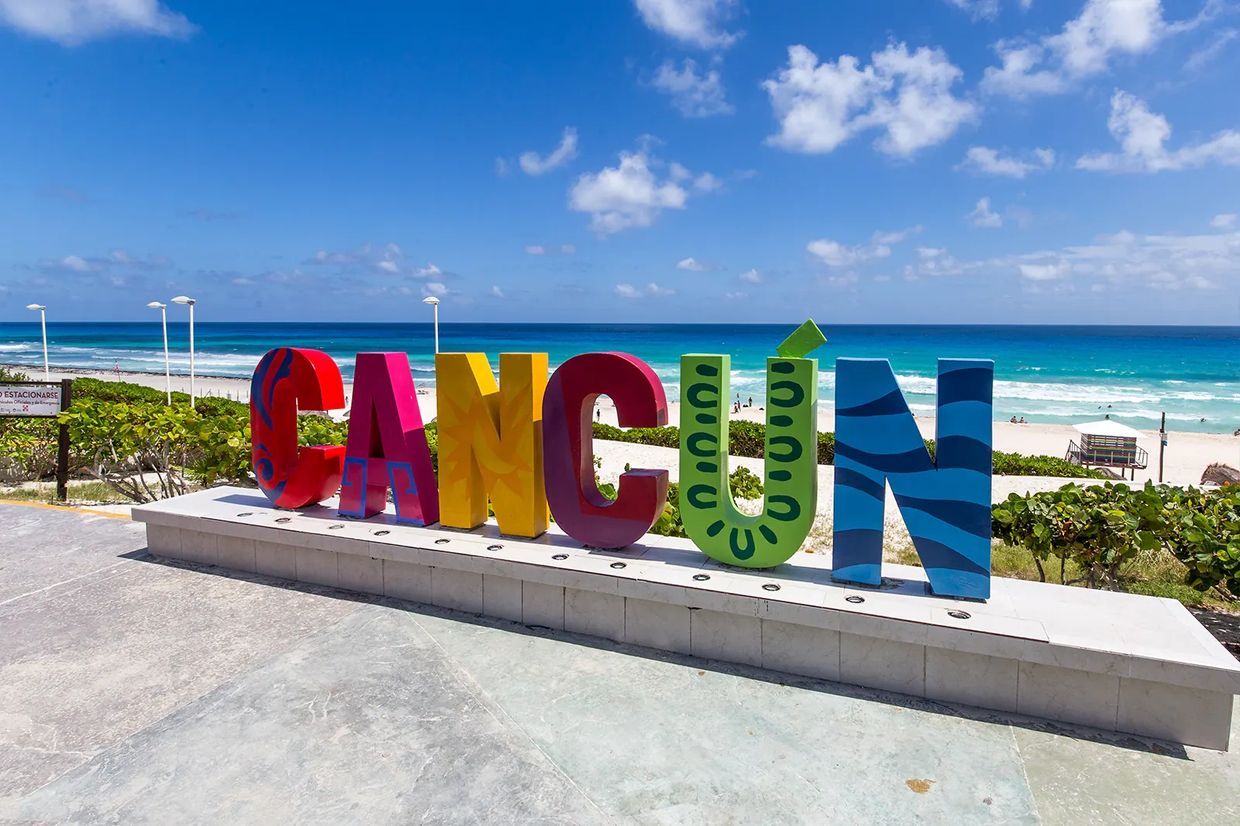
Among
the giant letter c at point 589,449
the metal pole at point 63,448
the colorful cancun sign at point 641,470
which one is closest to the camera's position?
the colorful cancun sign at point 641,470

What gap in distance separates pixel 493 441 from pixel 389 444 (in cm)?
117

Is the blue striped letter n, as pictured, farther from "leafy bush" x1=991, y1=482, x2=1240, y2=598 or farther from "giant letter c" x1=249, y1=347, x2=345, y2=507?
"giant letter c" x1=249, y1=347, x2=345, y2=507

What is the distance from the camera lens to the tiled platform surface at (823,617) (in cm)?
416

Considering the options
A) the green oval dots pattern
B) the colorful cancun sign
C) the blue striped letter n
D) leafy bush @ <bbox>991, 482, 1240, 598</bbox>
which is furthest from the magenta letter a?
leafy bush @ <bbox>991, 482, 1240, 598</bbox>

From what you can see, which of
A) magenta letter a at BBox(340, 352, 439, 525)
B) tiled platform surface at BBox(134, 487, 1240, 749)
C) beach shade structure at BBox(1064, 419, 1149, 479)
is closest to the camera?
tiled platform surface at BBox(134, 487, 1240, 749)

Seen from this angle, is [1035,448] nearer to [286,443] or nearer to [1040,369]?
[286,443]

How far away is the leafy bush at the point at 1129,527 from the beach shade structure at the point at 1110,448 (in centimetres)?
1657

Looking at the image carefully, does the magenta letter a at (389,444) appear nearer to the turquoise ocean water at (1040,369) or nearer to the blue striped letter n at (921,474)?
the blue striped letter n at (921,474)

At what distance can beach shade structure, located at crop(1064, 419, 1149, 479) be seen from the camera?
2019cm

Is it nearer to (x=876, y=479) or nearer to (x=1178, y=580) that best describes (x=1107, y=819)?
(x=876, y=479)

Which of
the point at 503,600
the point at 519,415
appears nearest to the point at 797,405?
the point at 519,415

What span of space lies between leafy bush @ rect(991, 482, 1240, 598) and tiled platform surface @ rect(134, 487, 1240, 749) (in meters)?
0.80

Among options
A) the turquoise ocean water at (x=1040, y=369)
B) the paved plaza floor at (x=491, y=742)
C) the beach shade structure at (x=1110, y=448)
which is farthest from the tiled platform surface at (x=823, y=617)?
the turquoise ocean water at (x=1040, y=369)

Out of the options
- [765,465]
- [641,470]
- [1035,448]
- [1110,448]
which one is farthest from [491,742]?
[1035,448]
